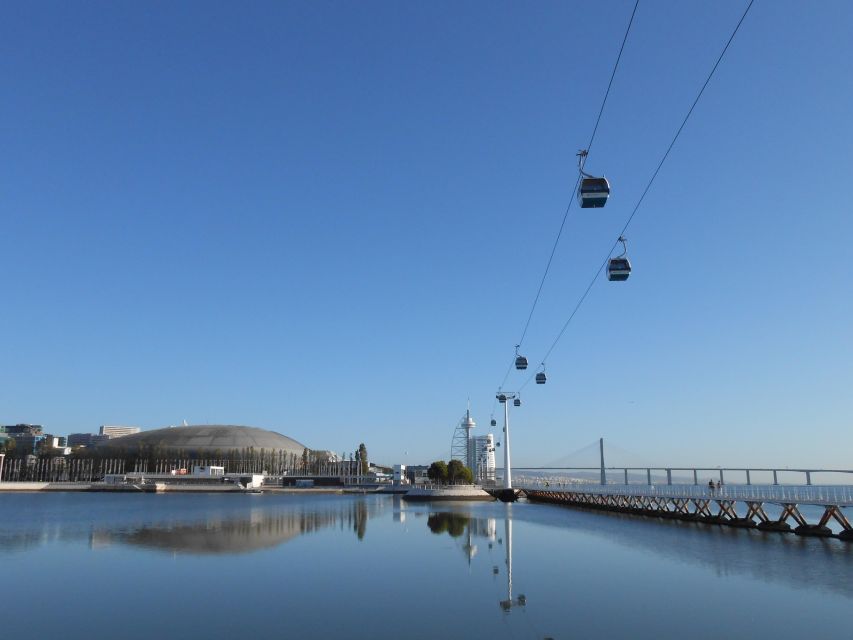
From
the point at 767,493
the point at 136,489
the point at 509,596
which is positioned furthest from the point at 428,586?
the point at 136,489

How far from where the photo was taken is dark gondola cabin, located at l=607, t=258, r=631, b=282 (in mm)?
22516

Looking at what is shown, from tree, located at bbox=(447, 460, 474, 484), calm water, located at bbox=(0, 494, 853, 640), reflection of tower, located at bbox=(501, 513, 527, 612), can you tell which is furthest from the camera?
tree, located at bbox=(447, 460, 474, 484)

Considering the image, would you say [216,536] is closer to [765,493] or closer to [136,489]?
[765,493]

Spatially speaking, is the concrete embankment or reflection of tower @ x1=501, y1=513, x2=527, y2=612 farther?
the concrete embankment

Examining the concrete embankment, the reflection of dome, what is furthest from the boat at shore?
the concrete embankment

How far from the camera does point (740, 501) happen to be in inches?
1662

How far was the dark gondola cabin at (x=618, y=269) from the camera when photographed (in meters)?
22.5

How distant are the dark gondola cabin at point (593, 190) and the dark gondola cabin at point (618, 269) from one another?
4400mm

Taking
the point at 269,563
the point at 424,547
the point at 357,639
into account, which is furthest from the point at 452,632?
the point at 424,547

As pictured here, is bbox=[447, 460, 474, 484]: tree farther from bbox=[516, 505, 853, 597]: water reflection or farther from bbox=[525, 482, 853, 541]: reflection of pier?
bbox=[516, 505, 853, 597]: water reflection

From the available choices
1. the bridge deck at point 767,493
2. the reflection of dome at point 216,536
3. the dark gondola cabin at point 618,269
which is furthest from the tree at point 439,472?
the dark gondola cabin at point 618,269

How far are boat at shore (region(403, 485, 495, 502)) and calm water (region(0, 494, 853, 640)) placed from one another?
55254mm

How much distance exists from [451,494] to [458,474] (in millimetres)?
46216

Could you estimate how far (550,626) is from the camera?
54.3 feet
